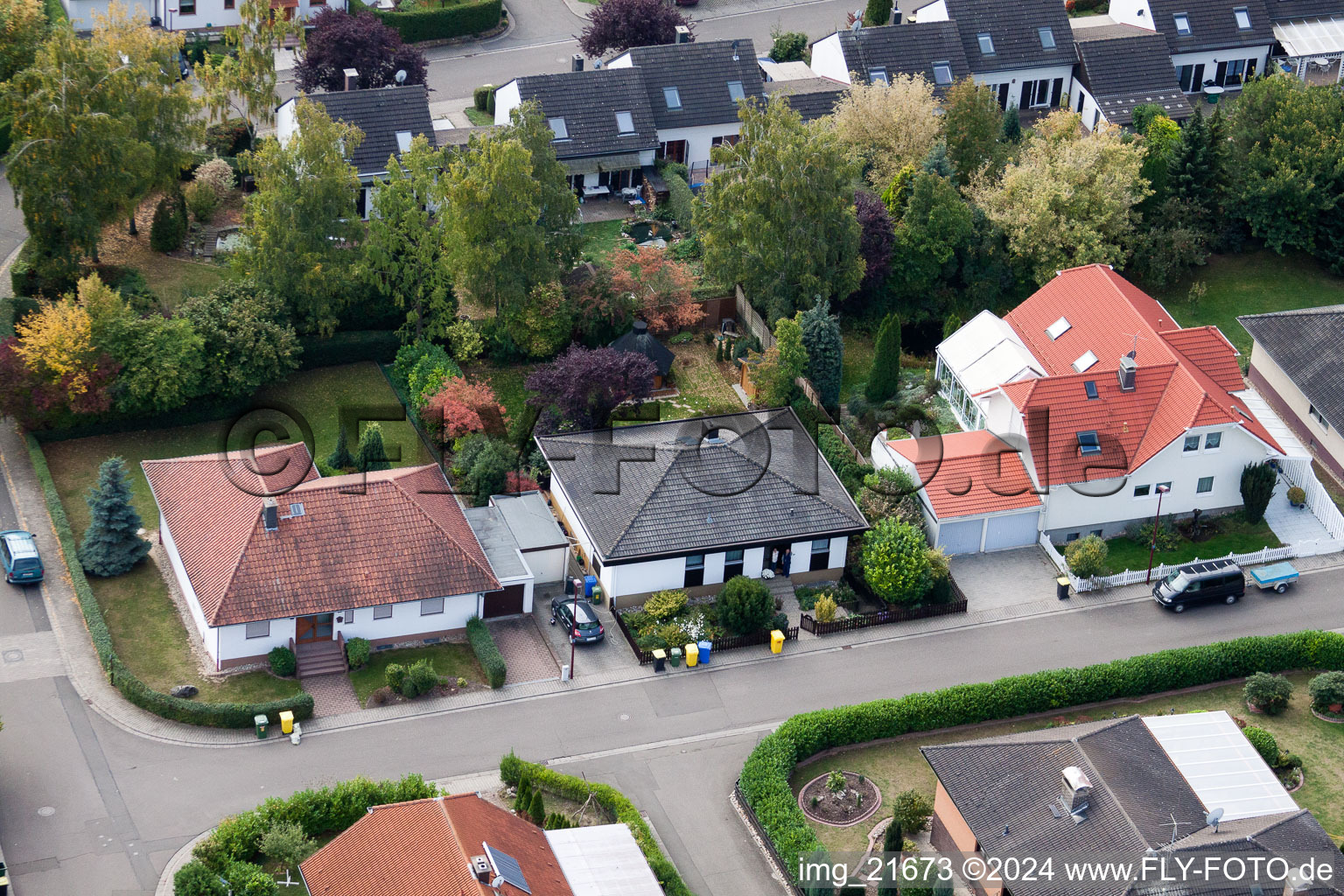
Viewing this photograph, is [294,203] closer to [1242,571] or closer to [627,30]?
[627,30]

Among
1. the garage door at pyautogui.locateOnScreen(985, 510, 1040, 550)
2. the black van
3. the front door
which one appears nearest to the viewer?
the front door

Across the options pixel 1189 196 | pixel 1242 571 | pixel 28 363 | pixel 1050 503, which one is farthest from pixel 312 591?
pixel 1189 196

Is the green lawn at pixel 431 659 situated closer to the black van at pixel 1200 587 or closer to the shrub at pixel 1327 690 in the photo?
the black van at pixel 1200 587

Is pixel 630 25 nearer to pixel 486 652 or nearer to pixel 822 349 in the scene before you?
pixel 822 349

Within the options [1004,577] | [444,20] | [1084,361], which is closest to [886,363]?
[1084,361]

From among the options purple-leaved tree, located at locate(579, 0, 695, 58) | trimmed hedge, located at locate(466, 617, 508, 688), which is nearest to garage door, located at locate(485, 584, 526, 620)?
trimmed hedge, located at locate(466, 617, 508, 688)

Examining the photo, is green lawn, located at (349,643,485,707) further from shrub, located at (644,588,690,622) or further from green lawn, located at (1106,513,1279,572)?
green lawn, located at (1106,513,1279,572)
